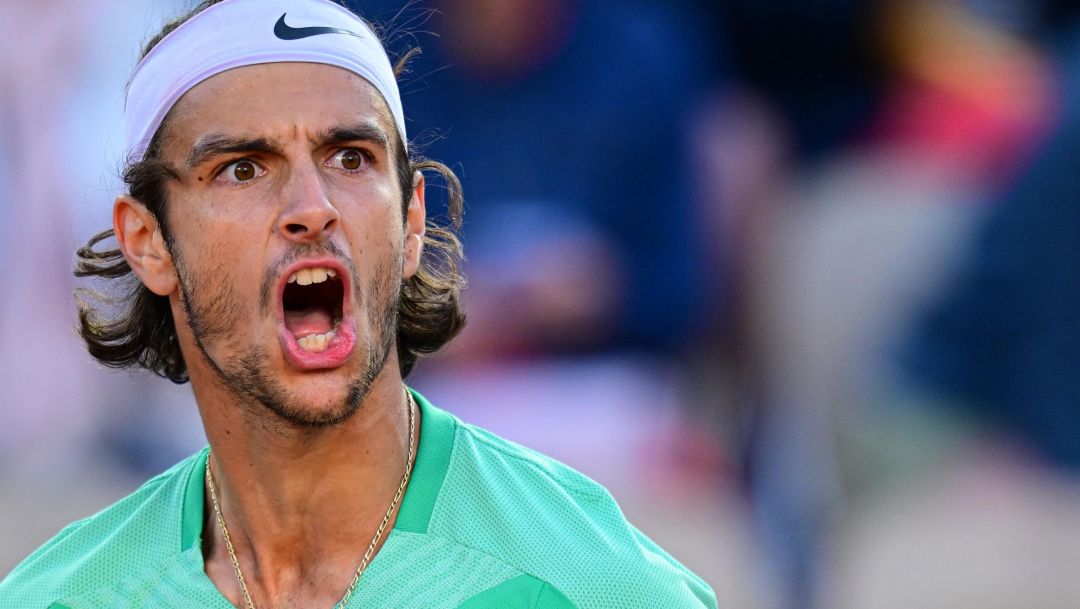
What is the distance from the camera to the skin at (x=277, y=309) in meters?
2.88

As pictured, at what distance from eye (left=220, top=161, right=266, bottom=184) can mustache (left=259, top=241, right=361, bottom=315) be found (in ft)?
0.66

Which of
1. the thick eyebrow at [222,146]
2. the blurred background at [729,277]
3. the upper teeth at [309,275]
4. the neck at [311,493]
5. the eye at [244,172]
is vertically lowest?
the neck at [311,493]

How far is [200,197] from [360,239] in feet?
1.17

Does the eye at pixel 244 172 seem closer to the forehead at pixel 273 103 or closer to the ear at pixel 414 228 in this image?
the forehead at pixel 273 103

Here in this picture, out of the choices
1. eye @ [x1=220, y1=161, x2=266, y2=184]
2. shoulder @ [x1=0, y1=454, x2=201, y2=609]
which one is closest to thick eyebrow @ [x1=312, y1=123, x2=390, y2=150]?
eye @ [x1=220, y1=161, x2=266, y2=184]

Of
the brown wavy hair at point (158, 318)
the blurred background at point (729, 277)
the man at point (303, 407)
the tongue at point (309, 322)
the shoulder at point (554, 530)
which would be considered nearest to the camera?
the shoulder at point (554, 530)

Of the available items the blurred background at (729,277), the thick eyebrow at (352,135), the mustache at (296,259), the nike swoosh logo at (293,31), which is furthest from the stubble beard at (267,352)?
the blurred background at (729,277)

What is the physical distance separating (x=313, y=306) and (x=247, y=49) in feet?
1.77

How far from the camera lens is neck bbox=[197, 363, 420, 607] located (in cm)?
297

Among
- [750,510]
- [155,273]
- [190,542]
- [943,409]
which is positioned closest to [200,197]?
[155,273]

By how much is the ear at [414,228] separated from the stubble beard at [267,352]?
201 mm

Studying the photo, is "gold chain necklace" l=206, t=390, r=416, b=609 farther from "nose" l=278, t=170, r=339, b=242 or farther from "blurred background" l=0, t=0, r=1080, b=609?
"blurred background" l=0, t=0, r=1080, b=609

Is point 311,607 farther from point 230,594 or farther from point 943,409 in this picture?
point 943,409

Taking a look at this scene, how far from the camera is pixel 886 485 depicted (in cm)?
527
